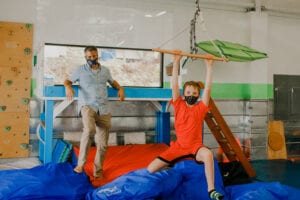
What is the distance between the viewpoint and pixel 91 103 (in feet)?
15.3

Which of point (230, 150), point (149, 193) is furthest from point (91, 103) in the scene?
point (230, 150)

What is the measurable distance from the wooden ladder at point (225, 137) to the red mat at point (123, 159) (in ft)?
3.31

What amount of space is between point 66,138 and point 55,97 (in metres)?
1.58

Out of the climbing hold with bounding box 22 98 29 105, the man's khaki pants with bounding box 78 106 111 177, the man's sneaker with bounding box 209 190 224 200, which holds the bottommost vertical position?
the man's sneaker with bounding box 209 190 224 200

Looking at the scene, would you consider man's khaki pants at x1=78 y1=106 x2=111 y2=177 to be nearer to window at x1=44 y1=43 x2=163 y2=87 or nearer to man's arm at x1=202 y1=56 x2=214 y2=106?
man's arm at x1=202 y1=56 x2=214 y2=106

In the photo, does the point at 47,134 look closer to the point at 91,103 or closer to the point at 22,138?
the point at 91,103

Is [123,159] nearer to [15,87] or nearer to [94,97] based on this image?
[94,97]

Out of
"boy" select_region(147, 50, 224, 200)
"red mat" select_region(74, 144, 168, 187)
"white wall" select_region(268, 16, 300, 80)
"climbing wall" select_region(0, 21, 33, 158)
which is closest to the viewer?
"boy" select_region(147, 50, 224, 200)

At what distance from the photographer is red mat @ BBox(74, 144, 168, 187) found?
481 centimetres

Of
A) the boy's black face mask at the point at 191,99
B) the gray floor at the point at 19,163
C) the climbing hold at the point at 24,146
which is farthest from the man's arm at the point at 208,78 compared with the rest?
the climbing hold at the point at 24,146

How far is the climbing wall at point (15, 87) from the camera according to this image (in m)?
6.23

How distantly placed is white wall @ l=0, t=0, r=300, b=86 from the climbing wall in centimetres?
21

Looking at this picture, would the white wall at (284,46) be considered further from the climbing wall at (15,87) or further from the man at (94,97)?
the climbing wall at (15,87)

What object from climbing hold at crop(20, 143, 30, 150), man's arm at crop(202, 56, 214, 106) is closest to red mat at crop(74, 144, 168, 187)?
climbing hold at crop(20, 143, 30, 150)
